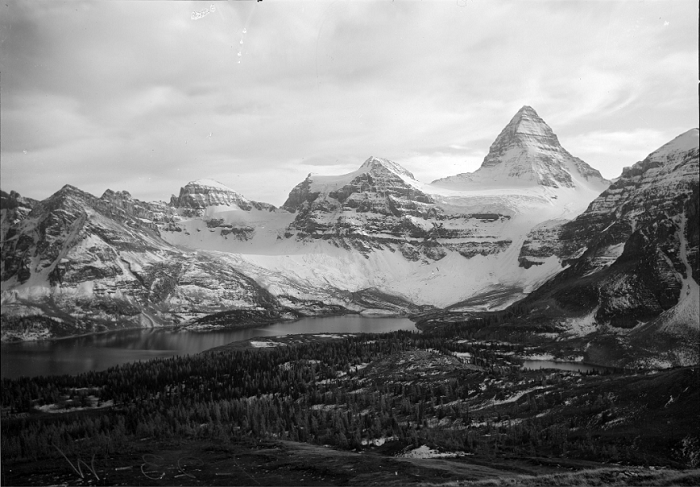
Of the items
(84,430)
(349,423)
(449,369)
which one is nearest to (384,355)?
(449,369)

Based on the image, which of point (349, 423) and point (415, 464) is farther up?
point (415, 464)

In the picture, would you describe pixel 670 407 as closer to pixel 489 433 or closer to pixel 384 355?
pixel 489 433

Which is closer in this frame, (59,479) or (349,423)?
(59,479)

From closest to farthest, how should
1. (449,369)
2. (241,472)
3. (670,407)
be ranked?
1. (241,472)
2. (670,407)
3. (449,369)

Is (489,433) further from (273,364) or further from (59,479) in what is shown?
(273,364)

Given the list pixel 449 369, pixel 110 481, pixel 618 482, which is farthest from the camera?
pixel 449 369

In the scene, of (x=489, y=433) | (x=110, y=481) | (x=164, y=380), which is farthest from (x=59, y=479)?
(x=164, y=380)
